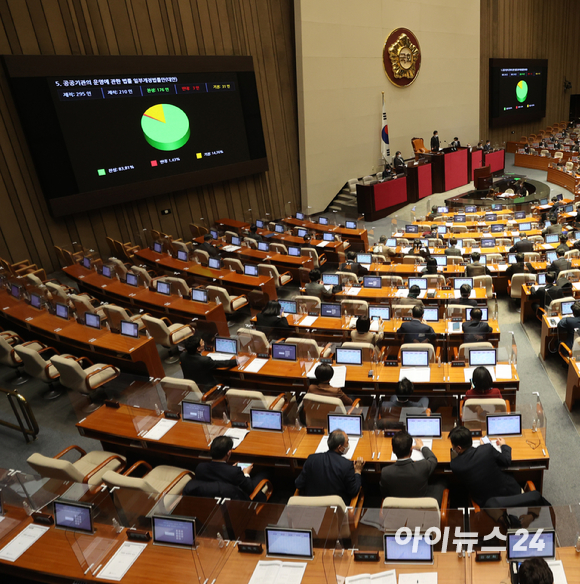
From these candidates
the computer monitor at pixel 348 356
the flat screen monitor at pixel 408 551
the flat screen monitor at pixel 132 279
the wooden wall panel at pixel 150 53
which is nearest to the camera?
the flat screen monitor at pixel 408 551

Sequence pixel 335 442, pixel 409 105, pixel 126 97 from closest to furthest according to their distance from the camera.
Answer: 1. pixel 335 442
2. pixel 126 97
3. pixel 409 105

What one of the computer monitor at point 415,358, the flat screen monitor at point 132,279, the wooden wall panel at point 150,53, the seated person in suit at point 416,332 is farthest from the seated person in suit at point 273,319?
the wooden wall panel at point 150,53

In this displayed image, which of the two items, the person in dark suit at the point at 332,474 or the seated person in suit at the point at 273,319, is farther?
the seated person in suit at the point at 273,319

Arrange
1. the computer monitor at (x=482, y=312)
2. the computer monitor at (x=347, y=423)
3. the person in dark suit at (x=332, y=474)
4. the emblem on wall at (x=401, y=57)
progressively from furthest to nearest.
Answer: the emblem on wall at (x=401, y=57), the computer monitor at (x=482, y=312), the computer monitor at (x=347, y=423), the person in dark suit at (x=332, y=474)

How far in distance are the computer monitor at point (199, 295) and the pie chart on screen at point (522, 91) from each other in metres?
21.8

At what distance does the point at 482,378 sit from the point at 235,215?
11.1 meters

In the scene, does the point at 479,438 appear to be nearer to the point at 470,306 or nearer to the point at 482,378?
the point at 482,378

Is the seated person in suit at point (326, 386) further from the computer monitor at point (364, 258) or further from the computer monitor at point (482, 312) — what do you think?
the computer monitor at point (364, 258)

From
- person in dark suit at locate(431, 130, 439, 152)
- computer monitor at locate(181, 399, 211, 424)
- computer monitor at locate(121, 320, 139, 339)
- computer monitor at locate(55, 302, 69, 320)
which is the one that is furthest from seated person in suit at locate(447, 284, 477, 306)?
person in dark suit at locate(431, 130, 439, 152)

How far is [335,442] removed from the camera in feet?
12.1

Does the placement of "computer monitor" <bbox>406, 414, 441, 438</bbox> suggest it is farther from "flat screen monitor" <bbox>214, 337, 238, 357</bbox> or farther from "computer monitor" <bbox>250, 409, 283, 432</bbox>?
"flat screen monitor" <bbox>214, 337, 238, 357</bbox>

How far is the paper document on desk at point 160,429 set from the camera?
15.5ft

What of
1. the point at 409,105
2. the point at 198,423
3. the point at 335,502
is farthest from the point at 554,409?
the point at 409,105

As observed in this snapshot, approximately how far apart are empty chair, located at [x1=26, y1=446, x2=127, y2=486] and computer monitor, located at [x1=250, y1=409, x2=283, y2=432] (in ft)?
4.10
